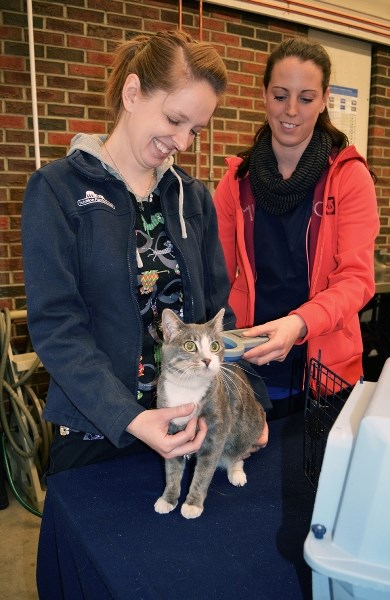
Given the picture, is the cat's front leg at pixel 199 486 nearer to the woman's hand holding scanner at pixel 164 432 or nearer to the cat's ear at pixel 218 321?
the woman's hand holding scanner at pixel 164 432

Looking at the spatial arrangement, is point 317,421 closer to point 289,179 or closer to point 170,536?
point 170,536

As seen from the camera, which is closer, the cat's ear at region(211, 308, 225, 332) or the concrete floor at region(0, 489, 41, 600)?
the cat's ear at region(211, 308, 225, 332)

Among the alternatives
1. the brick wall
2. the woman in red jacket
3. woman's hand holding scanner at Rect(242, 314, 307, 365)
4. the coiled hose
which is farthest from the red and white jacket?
the brick wall

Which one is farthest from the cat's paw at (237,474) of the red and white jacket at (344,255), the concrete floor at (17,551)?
the concrete floor at (17,551)

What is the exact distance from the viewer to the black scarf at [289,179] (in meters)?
1.38

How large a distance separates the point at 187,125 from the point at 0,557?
1930 mm

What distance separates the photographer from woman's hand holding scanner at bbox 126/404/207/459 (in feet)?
2.80


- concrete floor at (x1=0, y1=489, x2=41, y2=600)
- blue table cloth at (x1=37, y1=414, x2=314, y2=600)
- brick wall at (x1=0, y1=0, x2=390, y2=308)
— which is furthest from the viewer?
brick wall at (x1=0, y1=0, x2=390, y2=308)

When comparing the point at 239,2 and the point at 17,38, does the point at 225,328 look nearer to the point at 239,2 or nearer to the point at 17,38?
the point at 17,38

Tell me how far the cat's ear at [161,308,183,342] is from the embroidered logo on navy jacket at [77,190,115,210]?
243 mm

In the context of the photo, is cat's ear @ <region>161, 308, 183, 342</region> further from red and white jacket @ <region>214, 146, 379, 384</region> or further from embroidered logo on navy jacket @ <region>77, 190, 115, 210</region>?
red and white jacket @ <region>214, 146, 379, 384</region>

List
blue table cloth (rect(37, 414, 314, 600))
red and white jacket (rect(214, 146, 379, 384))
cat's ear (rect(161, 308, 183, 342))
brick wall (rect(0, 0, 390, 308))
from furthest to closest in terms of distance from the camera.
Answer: brick wall (rect(0, 0, 390, 308)) → red and white jacket (rect(214, 146, 379, 384)) → cat's ear (rect(161, 308, 183, 342)) → blue table cloth (rect(37, 414, 314, 600))

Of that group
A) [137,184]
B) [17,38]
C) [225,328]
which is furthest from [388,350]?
[17,38]


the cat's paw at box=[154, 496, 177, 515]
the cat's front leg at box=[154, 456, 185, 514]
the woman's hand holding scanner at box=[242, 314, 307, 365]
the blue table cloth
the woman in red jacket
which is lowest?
the blue table cloth
